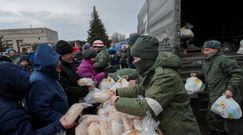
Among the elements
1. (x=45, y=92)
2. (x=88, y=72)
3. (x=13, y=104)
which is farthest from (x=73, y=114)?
(x=88, y=72)

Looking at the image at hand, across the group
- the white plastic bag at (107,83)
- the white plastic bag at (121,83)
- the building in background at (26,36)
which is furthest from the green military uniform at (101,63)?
the building in background at (26,36)

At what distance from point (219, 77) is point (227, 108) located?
550 mm

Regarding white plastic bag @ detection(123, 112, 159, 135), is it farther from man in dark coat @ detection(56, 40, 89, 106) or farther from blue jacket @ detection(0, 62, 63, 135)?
man in dark coat @ detection(56, 40, 89, 106)

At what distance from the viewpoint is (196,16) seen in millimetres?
9164

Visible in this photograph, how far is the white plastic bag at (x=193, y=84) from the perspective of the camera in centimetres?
475

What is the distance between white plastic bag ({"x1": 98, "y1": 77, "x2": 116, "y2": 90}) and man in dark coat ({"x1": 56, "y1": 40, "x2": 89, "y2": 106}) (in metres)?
0.83

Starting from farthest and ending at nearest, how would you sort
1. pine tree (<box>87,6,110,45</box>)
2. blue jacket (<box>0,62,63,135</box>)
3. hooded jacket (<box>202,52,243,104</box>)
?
1. pine tree (<box>87,6,110,45</box>)
2. hooded jacket (<box>202,52,243,104</box>)
3. blue jacket (<box>0,62,63,135</box>)

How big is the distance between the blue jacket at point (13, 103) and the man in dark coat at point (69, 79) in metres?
1.15

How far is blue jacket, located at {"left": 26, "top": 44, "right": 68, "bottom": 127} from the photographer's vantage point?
2184mm

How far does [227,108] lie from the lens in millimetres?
4215

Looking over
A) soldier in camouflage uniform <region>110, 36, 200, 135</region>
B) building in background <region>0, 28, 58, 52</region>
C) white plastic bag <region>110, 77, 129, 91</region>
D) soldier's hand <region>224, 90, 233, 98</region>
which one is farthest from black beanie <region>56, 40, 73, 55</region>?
building in background <region>0, 28, 58, 52</region>

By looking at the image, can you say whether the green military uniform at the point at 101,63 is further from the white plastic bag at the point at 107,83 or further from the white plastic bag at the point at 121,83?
the white plastic bag at the point at 121,83

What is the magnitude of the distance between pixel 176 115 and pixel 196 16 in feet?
24.9

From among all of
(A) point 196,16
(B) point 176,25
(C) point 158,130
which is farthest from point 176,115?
(A) point 196,16
